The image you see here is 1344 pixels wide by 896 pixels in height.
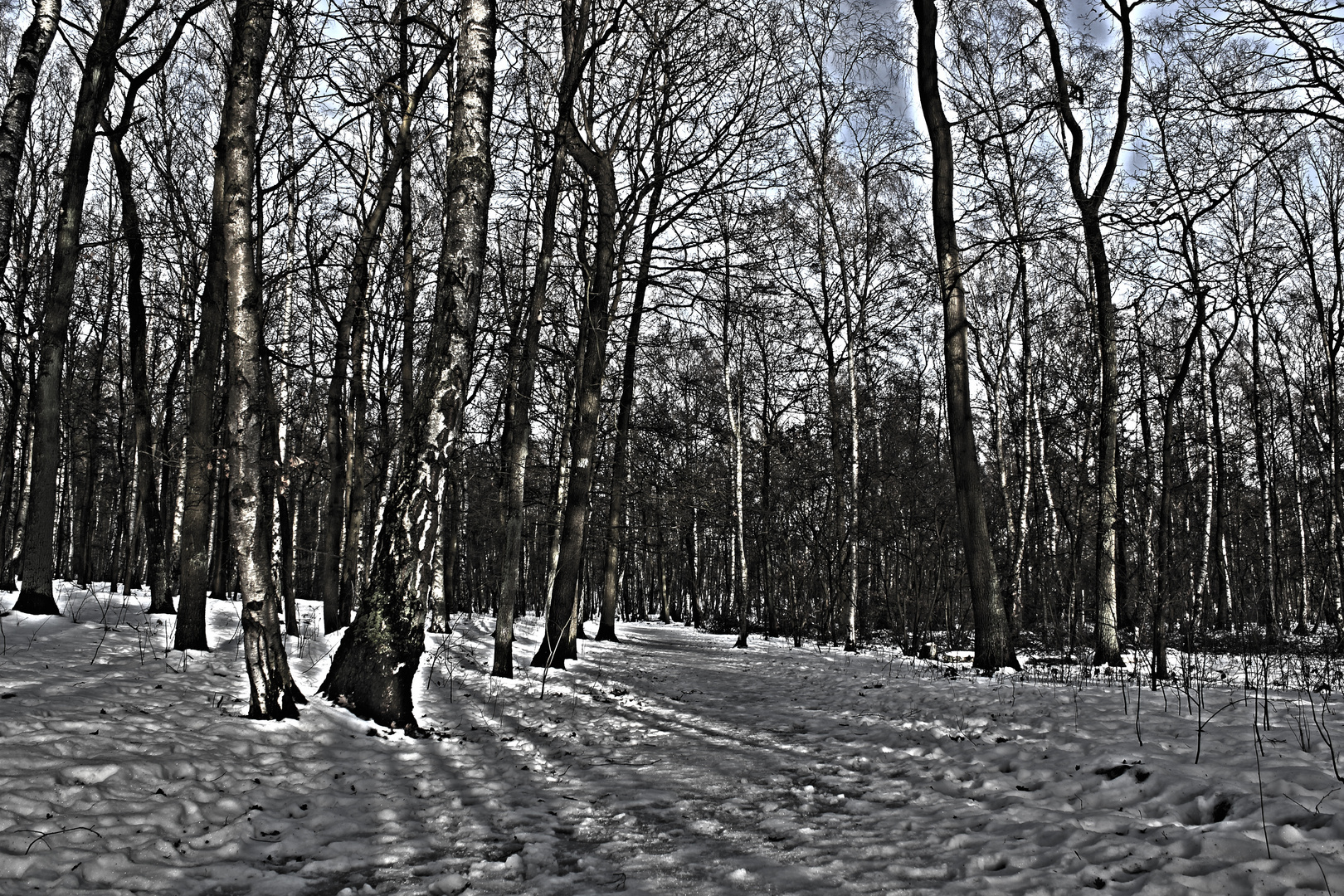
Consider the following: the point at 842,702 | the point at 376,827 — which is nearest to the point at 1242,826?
the point at 376,827

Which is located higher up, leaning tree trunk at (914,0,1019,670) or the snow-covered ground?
leaning tree trunk at (914,0,1019,670)

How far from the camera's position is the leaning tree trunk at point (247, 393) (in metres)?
5.46

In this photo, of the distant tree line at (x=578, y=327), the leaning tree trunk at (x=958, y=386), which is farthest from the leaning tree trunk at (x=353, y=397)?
the leaning tree trunk at (x=958, y=386)

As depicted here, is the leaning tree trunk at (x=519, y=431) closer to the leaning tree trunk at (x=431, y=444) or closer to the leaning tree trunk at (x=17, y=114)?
the leaning tree trunk at (x=431, y=444)

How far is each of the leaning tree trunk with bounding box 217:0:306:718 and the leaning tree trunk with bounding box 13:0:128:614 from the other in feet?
20.5

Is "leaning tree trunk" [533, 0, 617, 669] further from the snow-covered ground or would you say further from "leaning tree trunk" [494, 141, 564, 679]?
the snow-covered ground

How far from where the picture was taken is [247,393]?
18.5 feet

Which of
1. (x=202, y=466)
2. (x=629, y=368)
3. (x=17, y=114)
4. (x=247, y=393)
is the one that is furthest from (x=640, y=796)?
(x=629, y=368)

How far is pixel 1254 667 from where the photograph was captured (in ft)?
40.9

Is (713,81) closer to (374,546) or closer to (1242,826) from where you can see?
(374,546)

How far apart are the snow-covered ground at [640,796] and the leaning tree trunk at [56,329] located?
2.92 metres

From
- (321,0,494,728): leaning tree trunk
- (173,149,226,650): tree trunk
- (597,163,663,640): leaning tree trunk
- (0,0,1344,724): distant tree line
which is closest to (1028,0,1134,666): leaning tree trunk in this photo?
(0,0,1344,724): distant tree line

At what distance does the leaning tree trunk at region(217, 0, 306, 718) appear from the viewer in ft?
17.9

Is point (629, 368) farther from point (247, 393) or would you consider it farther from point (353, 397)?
point (247, 393)
